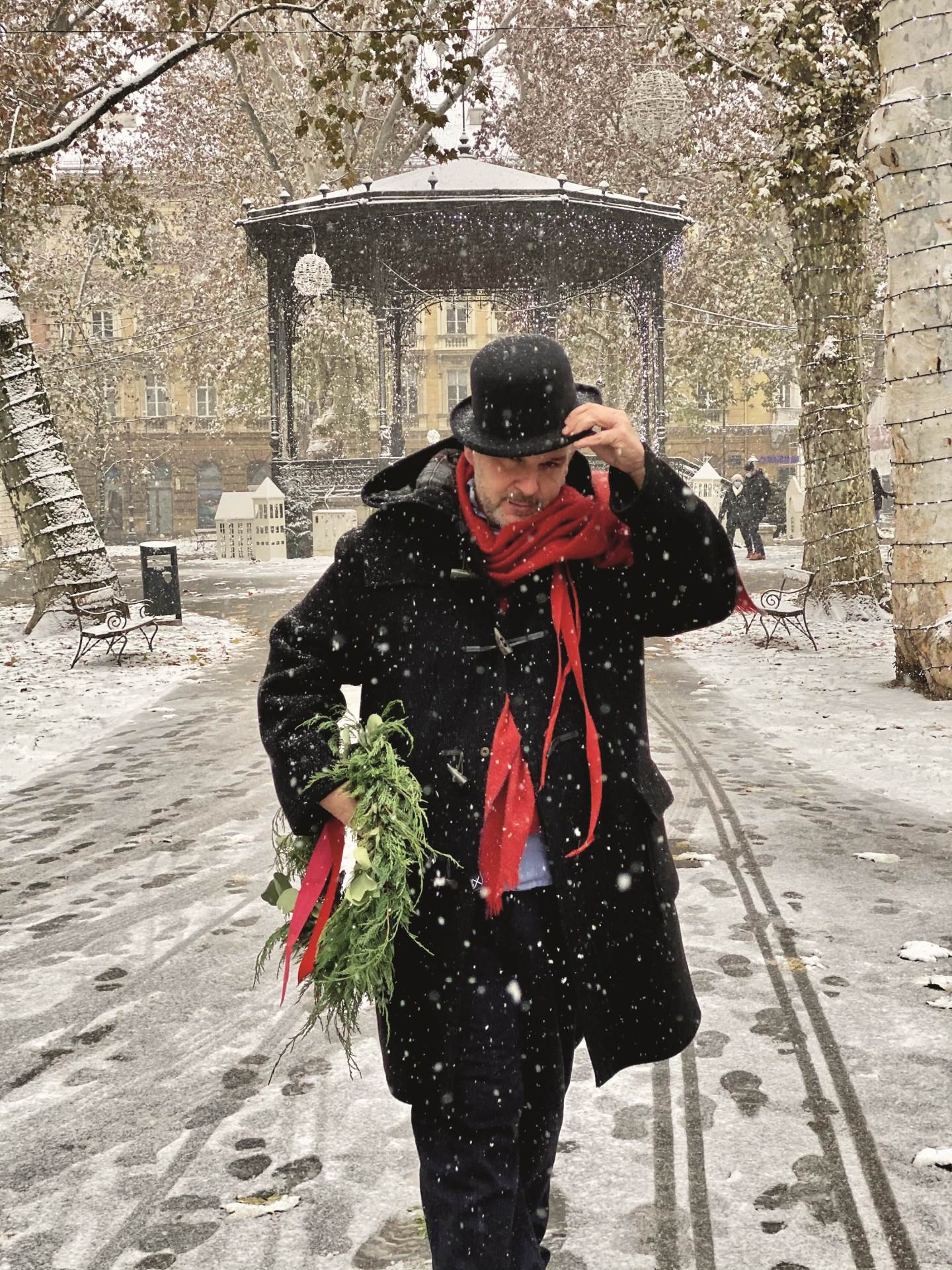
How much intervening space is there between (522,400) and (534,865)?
33.2 inches

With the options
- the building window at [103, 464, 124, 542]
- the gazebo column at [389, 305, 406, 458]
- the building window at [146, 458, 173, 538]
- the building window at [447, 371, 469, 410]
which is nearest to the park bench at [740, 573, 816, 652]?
the gazebo column at [389, 305, 406, 458]

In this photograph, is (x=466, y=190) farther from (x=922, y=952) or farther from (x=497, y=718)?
(x=497, y=718)

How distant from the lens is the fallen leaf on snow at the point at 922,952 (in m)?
4.60

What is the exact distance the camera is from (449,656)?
243cm

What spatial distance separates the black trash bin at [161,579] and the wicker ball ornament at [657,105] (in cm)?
931

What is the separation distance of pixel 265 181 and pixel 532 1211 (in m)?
34.2

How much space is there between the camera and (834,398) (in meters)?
15.1

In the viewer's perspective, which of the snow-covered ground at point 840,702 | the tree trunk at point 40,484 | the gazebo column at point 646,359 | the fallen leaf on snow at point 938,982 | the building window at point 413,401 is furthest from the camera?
the building window at point 413,401

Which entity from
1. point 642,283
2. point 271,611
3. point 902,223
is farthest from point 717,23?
point 902,223

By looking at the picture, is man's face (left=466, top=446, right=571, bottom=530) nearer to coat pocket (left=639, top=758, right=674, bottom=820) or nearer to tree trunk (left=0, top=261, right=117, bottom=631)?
coat pocket (left=639, top=758, right=674, bottom=820)

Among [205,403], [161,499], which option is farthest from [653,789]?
[205,403]

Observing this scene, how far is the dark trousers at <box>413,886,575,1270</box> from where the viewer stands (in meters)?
2.26

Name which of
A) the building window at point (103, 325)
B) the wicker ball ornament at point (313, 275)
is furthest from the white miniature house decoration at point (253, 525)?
the building window at point (103, 325)

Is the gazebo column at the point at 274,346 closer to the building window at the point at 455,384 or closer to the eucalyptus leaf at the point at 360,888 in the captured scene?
the eucalyptus leaf at the point at 360,888
